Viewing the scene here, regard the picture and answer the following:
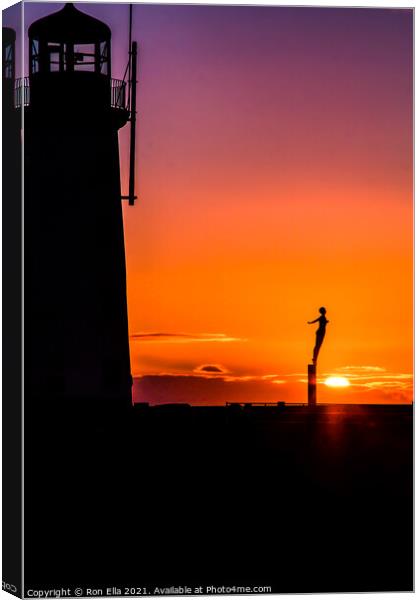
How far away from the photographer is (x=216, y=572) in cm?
1333

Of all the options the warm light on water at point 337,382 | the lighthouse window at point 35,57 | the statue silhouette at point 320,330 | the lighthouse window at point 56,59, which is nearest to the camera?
the statue silhouette at point 320,330

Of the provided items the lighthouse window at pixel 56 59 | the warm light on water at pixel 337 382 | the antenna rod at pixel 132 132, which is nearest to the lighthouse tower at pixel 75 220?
the lighthouse window at pixel 56 59

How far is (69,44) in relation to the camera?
1574 cm

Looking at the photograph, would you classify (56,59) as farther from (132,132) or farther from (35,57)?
(132,132)

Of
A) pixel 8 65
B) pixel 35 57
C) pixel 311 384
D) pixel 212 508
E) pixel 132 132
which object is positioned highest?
pixel 35 57

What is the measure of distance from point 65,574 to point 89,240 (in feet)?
11.0

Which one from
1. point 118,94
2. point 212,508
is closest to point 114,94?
point 118,94

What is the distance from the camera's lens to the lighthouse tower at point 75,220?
14.6m

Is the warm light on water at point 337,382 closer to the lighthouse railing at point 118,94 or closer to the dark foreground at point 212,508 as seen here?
the dark foreground at point 212,508

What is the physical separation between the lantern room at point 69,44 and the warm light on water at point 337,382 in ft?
10.8

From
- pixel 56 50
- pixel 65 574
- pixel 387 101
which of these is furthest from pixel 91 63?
pixel 65 574

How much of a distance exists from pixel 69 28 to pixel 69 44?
1.03m

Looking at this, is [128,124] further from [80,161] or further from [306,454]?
[306,454]

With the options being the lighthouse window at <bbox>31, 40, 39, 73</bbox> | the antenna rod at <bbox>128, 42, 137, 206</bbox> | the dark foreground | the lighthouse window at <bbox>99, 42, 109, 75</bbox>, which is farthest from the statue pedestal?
the lighthouse window at <bbox>31, 40, 39, 73</bbox>
